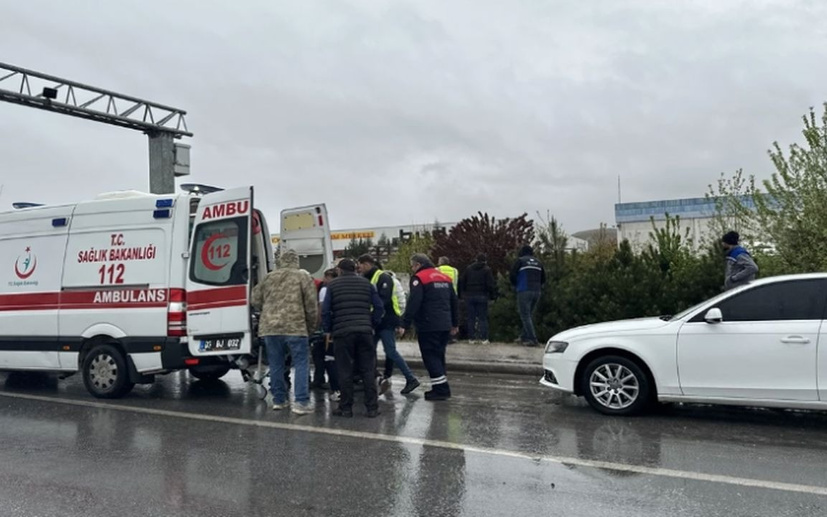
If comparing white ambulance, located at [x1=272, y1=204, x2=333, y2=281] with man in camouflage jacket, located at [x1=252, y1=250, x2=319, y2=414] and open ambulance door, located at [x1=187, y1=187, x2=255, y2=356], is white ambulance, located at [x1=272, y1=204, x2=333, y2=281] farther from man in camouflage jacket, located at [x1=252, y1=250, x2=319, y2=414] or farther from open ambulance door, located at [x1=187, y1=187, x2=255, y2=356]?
man in camouflage jacket, located at [x1=252, y1=250, x2=319, y2=414]

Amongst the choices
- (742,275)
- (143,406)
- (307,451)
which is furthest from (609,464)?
(143,406)

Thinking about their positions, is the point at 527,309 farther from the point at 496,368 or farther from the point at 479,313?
the point at 496,368

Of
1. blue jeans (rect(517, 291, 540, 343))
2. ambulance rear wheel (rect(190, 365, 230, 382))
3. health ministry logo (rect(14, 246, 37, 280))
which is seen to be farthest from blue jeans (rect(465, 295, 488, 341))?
health ministry logo (rect(14, 246, 37, 280))

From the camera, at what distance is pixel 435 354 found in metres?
8.29

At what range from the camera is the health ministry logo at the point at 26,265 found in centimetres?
911

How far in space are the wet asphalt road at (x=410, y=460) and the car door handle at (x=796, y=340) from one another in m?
0.84

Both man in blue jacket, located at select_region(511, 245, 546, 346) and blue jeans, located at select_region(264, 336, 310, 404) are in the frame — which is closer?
blue jeans, located at select_region(264, 336, 310, 404)

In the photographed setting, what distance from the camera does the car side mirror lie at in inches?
270

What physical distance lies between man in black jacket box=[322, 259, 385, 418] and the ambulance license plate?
3.63ft

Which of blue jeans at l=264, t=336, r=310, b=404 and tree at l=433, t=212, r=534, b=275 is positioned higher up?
tree at l=433, t=212, r=534, b=275

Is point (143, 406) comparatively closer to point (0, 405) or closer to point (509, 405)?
point (0, 405)

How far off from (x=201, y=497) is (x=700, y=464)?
376cm

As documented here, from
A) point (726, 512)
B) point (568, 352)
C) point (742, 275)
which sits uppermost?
point (742, 275)

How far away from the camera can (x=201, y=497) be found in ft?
16.1
